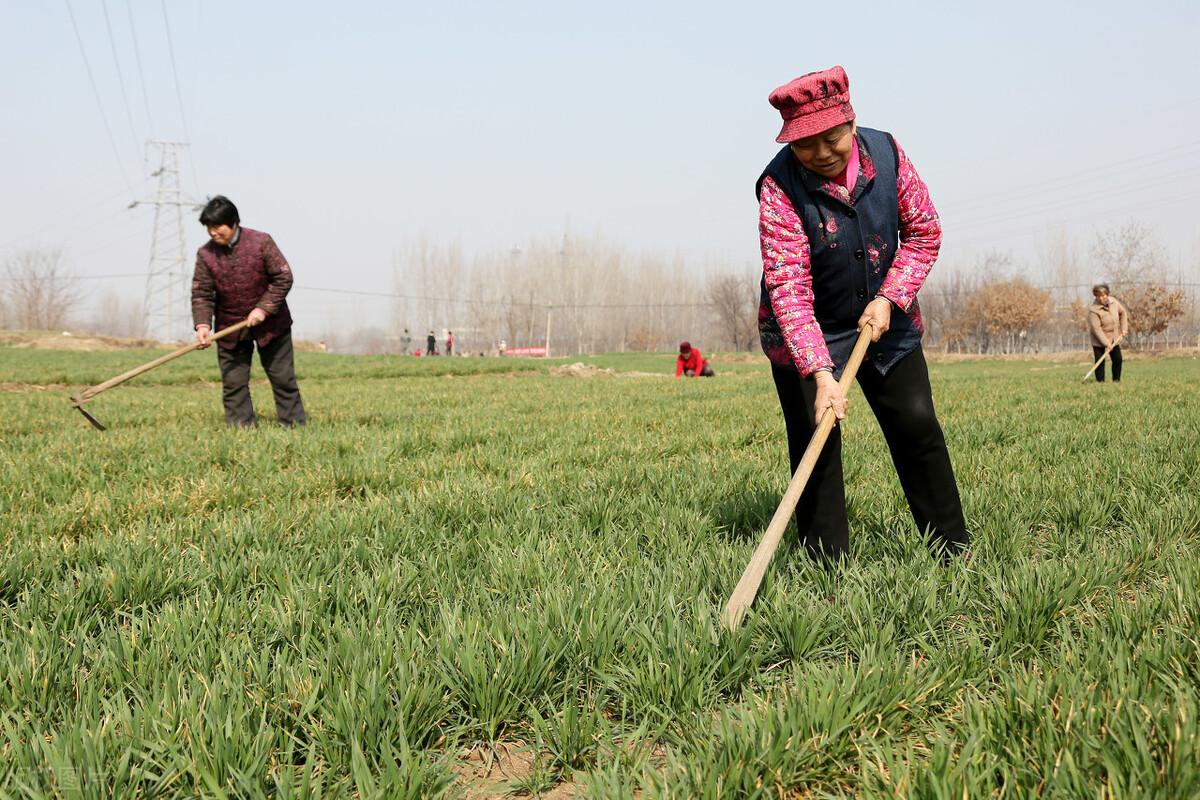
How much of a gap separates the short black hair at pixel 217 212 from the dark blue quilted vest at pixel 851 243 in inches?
217

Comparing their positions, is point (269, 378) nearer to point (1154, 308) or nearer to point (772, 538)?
point (772, 538)

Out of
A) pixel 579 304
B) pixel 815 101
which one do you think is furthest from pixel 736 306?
pixel 815 101

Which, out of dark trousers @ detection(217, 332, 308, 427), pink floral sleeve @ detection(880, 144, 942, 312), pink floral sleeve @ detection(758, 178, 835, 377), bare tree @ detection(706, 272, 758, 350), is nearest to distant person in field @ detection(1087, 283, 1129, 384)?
pink floral sleeve @ detection(880, 144, 942, 312)

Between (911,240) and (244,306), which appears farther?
(244,306)

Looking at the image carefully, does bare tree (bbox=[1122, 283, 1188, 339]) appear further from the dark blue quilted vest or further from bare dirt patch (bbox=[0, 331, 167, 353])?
bare dirt patch (bbox=[0, 331, 167, 353])

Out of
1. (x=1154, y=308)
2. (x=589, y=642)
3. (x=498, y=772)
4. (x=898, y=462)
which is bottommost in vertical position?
(x=498, y=772)

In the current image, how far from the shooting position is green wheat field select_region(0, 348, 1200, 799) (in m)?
1.58

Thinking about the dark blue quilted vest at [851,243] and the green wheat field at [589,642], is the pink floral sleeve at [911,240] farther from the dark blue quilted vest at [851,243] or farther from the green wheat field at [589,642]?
the green wheat field at [589,642]

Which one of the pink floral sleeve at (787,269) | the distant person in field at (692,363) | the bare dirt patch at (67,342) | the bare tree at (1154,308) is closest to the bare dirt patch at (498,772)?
the pink floral sleeve at (787,269)

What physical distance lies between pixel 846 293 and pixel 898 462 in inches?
27.2

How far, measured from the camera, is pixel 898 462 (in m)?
3.04

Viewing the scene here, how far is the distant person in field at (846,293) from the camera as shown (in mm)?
2707

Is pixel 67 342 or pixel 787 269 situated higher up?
pixel 67 342

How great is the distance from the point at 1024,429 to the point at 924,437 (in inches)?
158
